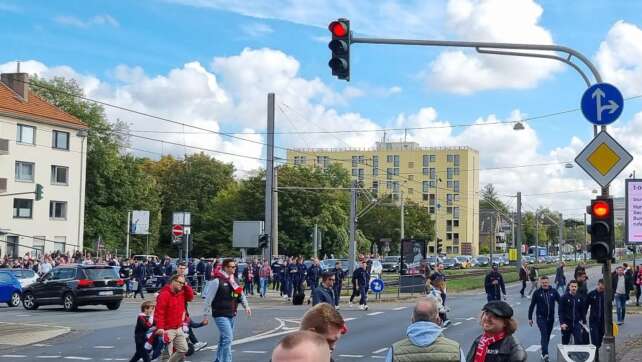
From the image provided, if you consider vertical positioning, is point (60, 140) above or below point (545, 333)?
above

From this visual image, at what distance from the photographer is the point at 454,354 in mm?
5660

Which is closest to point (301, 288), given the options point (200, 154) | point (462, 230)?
point (200, 154)

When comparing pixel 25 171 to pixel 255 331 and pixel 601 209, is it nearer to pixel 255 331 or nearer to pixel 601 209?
pixel 255 331

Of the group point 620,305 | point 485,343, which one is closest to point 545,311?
point 485,343

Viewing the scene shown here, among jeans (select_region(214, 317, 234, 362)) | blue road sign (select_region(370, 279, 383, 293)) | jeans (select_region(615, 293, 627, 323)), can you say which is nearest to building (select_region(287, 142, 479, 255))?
blue road sign (select_region(370, 279, 383, 293))

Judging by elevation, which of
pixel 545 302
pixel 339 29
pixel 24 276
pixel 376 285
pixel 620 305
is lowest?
pixel 620 305

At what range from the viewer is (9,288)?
3206 centimetres

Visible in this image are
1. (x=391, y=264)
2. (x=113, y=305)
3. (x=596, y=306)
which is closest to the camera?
(x=596, y=306)

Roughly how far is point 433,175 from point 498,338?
138m

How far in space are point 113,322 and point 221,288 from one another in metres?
11.9

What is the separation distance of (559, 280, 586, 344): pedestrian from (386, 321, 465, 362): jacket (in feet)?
33.8

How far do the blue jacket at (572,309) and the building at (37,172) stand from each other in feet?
155

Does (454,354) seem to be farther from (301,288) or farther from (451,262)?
(451,262)

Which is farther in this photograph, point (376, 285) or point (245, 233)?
point (245, 233)
